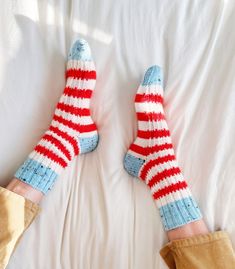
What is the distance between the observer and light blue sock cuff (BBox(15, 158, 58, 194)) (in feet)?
3.13

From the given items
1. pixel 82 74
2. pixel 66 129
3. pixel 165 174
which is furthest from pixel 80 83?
pixel 165 174

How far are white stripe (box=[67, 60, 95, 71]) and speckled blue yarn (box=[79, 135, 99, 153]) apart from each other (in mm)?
190

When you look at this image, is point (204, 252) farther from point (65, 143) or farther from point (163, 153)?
point (65, 143)

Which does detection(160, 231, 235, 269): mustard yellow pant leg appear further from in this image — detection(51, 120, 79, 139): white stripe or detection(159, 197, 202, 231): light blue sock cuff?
detection(51, 120, 79, 139): white stripe

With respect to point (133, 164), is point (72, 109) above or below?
above

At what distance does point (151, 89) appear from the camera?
986 mm

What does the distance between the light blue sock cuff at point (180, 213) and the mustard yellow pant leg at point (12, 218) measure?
0.33 m

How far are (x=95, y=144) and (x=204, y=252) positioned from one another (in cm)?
40

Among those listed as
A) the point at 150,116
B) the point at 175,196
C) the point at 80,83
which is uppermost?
the point at 80,83

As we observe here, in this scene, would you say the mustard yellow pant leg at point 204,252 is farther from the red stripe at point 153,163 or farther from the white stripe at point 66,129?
the white stripe at point 66,129

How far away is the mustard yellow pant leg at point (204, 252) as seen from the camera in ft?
2.82

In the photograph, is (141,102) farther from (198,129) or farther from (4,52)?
(4,52)

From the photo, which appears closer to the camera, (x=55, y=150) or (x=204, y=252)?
(x=204, y=252)

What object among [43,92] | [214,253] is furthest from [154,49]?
[214,253]
